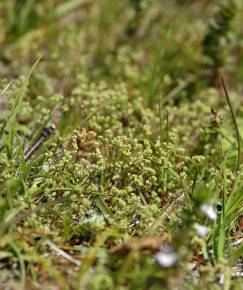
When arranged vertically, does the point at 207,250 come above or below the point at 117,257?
below

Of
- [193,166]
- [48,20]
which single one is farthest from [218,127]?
[48,20]

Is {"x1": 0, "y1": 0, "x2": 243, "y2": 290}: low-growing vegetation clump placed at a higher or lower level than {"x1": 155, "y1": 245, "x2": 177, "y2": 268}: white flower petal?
lower

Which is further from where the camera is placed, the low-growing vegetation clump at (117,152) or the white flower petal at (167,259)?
the low-growing vegetation clump at (117,152)

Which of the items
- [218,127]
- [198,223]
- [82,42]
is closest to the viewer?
[198,223]

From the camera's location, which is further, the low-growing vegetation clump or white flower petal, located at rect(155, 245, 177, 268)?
the low-growing vegetation clump

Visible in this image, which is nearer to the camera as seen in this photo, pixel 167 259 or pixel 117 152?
pixel 167 259

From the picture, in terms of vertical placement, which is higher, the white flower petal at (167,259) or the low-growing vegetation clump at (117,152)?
the white flower petal at (167,259)

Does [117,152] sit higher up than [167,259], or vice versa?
[167,259]

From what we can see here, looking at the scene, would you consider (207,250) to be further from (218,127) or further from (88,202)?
(218,127)
